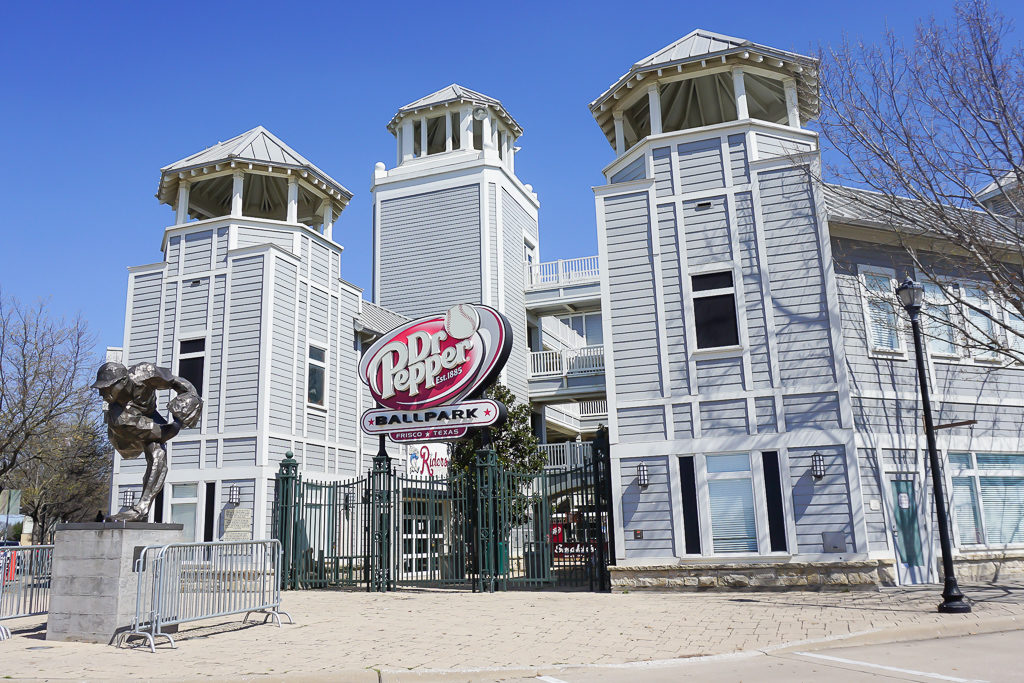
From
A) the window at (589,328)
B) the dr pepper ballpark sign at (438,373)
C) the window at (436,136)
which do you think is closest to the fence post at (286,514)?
the dr pepper ballpark sign at (438,373)

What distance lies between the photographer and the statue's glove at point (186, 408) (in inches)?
436

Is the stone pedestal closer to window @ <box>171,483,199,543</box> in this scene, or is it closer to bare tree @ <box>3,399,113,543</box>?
window @ <box>171,483,199,543</box>

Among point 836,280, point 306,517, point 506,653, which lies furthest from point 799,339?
point 306,517

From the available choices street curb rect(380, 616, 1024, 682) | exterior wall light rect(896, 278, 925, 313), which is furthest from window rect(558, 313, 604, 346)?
street curb rect(380, 616, 1024, 682)

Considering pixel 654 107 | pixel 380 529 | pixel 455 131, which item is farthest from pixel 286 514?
A: pixel 455 131

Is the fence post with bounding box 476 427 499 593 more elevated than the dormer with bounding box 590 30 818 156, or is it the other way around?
the dormer with bounding box 590 30 818 156

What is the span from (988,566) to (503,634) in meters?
11.7

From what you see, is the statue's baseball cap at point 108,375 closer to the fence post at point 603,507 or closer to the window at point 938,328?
the fence post at point 603,507

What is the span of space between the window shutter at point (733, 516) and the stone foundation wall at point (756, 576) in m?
0.36

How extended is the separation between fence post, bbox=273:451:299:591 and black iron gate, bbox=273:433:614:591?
0.07 feet

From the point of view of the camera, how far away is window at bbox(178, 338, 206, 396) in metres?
20.0

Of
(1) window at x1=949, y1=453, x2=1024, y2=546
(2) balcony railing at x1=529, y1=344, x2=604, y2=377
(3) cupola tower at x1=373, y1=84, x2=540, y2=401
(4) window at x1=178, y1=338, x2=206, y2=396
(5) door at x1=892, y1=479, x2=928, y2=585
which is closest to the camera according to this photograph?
(5) door at x1=892, y1=479, x2=928, y2=585

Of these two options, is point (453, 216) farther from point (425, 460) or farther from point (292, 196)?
point (425, 460)

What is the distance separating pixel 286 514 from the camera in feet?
57.2
